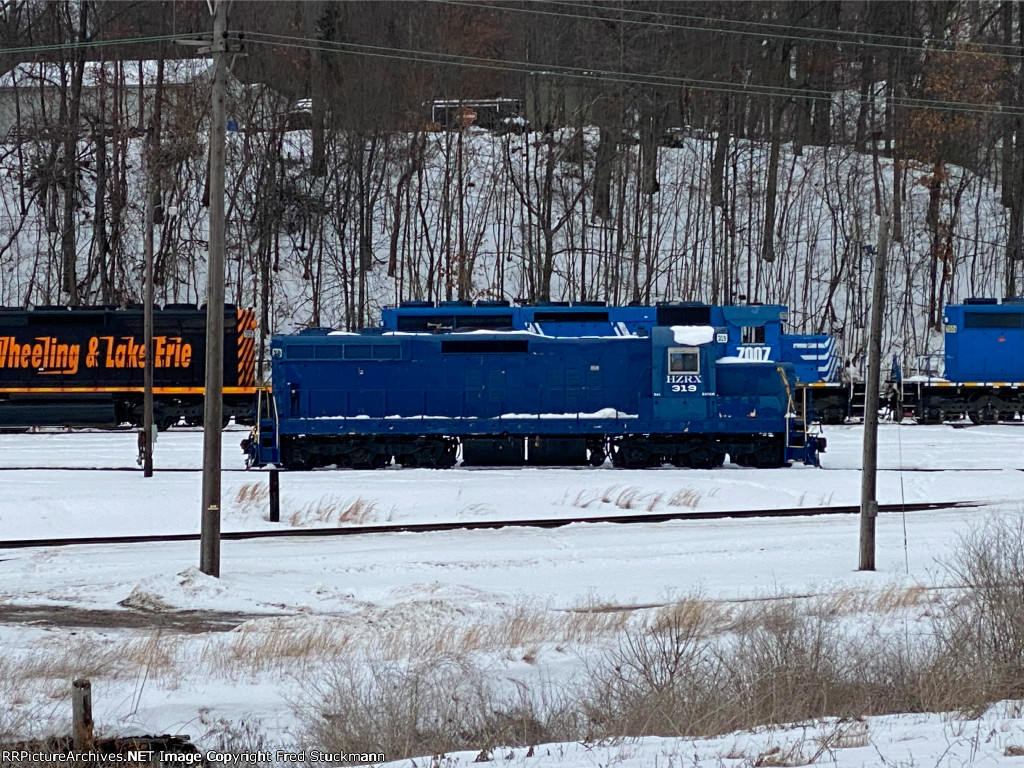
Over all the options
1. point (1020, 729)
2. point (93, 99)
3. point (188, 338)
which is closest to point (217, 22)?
point (1020, 729)

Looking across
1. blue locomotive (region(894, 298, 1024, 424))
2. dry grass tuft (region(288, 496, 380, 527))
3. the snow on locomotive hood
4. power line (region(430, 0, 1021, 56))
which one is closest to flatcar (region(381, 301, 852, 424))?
the snow on locomotive hood

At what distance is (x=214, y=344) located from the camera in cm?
1369

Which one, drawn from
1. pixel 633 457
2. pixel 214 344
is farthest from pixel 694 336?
pixel 214 344

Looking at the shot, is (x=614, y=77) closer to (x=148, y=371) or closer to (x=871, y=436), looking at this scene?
(x=148, y=371)

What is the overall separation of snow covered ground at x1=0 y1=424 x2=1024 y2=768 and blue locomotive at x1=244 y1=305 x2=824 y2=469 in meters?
0.84

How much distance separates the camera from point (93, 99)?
49.9 meters

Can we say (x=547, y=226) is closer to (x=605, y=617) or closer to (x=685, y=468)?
(x=685, y=468)

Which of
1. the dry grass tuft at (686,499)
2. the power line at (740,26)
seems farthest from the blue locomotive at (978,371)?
the power line at (740,26)

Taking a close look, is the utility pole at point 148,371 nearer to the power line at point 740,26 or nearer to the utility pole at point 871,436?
the utility pole at point 871,436

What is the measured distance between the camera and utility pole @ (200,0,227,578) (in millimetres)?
13430

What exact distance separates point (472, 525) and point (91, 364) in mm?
18240

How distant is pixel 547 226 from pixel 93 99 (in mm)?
21915

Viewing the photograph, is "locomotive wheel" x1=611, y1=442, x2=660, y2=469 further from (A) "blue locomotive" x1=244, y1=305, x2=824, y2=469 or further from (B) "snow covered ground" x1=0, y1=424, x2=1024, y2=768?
(B) "snow covered ground" x1=0, y1=424, x2=1024, y2=768

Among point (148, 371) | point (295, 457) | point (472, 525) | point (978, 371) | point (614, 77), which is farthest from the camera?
point (614, 77)
